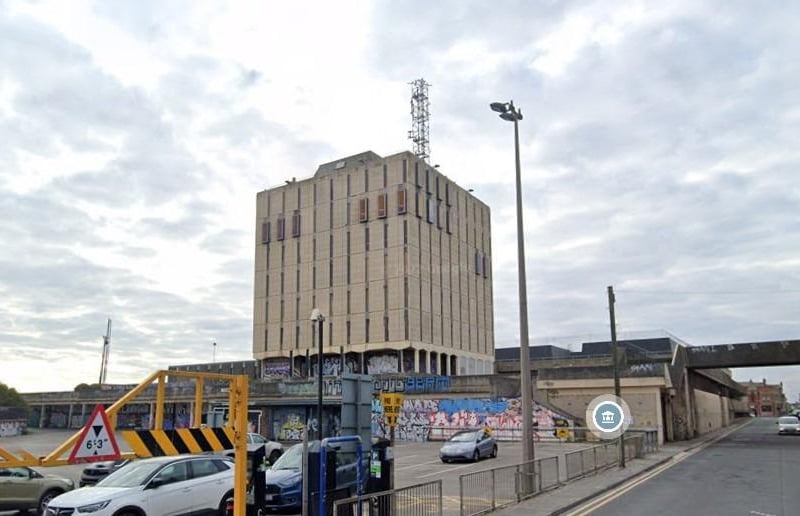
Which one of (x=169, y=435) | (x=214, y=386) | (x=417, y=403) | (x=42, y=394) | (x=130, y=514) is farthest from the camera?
(x=42, y=394)

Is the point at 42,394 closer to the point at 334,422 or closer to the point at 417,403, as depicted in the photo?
the point at 334,422

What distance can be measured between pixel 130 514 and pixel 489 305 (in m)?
84.4

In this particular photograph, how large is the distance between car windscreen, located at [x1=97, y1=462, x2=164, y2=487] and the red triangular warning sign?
19.1 ft

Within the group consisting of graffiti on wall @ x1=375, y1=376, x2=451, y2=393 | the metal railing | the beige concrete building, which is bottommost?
the metal railing

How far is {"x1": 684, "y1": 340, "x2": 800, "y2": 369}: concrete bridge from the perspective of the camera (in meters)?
43.9

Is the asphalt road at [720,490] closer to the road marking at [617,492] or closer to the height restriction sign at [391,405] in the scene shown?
the road marking at [617,492]

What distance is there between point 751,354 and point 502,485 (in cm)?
3605

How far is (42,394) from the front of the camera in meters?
76.8

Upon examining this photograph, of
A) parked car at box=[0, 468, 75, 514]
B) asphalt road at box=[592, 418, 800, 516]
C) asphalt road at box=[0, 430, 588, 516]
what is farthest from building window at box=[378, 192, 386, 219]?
parked car at box=[0, 468, 75, 514]

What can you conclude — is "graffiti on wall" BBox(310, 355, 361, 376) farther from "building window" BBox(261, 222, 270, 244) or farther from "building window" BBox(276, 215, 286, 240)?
"building window" BBox(261, 222, 270, 244)

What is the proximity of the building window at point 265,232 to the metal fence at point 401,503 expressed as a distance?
76.2 meters

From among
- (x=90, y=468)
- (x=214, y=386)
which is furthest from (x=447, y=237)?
(x=90, y=468)

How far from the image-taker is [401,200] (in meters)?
75.6

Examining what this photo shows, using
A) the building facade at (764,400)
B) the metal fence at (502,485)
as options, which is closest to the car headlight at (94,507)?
the metal fence at (502,485)
